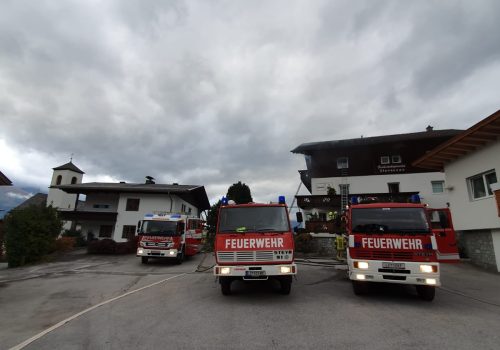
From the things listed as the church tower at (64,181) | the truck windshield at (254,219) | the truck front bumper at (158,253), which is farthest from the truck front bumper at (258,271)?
the church tower at (64,181)

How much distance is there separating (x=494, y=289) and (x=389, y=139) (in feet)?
74.1

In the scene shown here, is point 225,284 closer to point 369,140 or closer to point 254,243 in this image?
point 254,243

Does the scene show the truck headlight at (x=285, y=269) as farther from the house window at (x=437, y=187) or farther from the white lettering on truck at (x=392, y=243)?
the house window at (x=437, y=187)

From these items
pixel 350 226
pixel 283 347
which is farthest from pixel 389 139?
pixel 283 347

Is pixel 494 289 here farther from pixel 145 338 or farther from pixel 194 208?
pixel 194 208

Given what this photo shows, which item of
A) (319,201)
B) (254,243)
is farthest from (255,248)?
(319,201)

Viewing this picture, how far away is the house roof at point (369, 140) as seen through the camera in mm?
28828

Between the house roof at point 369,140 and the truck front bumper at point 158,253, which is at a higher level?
the house roof at point 369,140

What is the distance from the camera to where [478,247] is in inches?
520

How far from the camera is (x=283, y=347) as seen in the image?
4520mm

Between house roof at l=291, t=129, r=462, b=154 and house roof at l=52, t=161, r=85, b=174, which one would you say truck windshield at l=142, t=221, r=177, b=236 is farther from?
house roof at l=52, t=161, r=85, b=174

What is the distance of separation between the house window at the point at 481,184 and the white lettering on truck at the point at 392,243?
25.8ft

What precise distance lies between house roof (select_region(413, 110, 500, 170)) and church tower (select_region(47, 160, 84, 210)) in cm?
4259

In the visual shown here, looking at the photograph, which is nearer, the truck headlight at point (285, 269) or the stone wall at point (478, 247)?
the truck headlight at point (285, 269)
